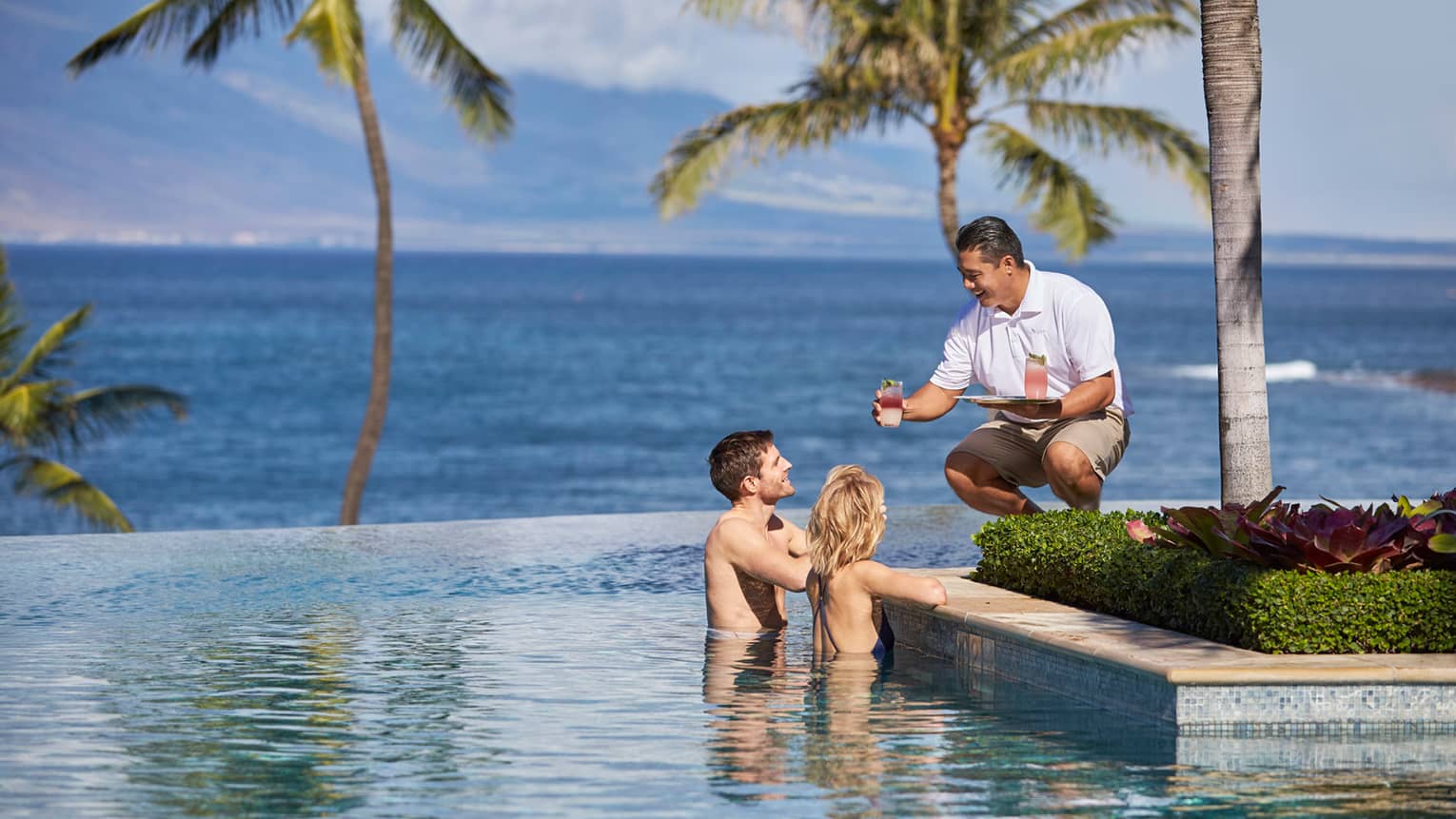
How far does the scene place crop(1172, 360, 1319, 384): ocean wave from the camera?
276 feet

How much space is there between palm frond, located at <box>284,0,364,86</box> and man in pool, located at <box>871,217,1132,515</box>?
12.0m

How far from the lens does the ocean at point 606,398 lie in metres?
55.0

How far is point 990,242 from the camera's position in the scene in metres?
8.98

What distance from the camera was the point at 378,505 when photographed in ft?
177

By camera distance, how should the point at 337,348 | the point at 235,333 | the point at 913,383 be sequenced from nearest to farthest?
1. the point at 913,383
2. the point at 337,348
3. the point at 235,333

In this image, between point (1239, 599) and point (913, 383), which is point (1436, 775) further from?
point (913, 383)

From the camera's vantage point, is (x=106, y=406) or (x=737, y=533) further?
(x=106, y=406)

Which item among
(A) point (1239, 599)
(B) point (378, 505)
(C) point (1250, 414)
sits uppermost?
(C) point (1250, 414)

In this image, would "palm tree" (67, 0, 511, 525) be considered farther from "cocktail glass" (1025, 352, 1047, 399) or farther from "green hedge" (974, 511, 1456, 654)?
"green hedge" (974, 511, 1456, 654)

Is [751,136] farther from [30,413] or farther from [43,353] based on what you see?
[30,413]

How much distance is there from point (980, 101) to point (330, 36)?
893cm

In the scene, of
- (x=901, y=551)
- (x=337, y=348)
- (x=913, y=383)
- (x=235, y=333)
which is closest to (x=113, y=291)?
(x=235, y=333)

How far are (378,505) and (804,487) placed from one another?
12094 mm

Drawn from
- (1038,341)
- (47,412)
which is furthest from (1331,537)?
(47,412)
